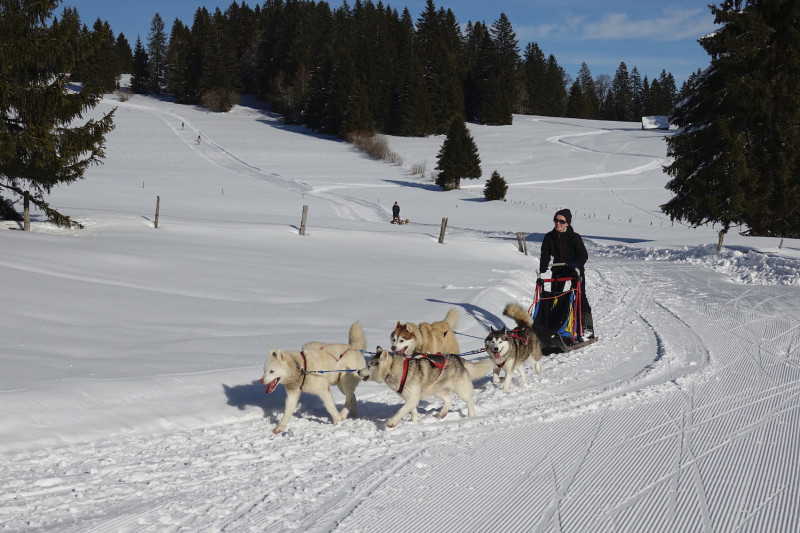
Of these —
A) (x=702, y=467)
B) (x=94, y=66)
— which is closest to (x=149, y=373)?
(x=702, y=467)

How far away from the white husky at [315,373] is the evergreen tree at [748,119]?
18390 millimetres

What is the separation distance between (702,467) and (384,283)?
981cm

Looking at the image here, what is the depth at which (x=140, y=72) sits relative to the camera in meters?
107

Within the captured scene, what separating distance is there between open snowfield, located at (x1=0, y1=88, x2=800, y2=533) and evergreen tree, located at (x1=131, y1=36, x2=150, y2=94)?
9812 centimetres

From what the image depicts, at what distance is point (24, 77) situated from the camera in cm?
1697

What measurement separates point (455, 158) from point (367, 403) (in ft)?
147

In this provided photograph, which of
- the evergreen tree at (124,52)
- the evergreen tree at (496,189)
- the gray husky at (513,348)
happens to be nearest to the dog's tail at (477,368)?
the gray husky at (513,348)

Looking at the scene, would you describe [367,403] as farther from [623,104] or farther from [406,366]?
[623,104]

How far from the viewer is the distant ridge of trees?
76062 millimetres

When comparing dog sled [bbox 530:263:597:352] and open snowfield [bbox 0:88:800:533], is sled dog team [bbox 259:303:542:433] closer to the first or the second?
open snowfield [bbox 0:88:800:533]

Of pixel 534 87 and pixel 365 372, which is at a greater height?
pixel 534 87

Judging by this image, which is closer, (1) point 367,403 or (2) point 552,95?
(1) point 367,403

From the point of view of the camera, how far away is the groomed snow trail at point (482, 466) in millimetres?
3830

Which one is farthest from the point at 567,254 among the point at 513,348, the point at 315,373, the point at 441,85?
the point at 441,85
